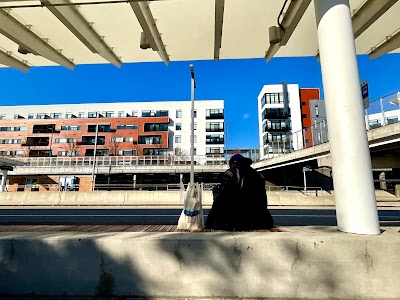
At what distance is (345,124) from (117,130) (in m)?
72.0

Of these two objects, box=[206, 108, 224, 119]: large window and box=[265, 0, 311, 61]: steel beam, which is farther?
box=[206, 108, 224, 119]: large window

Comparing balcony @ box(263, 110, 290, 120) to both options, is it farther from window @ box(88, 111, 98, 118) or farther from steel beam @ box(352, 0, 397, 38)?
steel beam @ box(352, 0, 397, 38)

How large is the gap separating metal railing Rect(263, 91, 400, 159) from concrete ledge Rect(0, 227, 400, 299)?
9476 millimetres

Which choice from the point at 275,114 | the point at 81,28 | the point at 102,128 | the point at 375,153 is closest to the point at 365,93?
the point at 81,28

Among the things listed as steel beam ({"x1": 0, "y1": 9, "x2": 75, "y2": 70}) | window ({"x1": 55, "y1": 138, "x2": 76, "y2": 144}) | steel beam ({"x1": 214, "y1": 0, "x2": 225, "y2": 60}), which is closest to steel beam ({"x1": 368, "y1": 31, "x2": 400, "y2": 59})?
steel beam ({"x1": 214, "y1": 0, "x2": 225, "y2": 60})

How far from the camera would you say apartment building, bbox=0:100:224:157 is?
70125mm

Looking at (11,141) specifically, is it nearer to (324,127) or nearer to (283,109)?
(283,109)

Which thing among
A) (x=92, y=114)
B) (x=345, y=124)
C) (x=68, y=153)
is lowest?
(x=345, y=124)

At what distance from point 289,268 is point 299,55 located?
5.36 m

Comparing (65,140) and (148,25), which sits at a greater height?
(65,140)

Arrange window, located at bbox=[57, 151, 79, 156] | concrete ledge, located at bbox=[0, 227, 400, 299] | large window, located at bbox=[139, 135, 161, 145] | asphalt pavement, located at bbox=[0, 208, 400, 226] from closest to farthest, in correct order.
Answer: concrete ledge, located at bbox=[0, 227, 400, 299]
asphalt pavement, located at bbox=[0, 208, 400, 226]
window, located at bbox=[57, 151, 79, 156]
large window, located at bbox=[139, 135, 161, 145]

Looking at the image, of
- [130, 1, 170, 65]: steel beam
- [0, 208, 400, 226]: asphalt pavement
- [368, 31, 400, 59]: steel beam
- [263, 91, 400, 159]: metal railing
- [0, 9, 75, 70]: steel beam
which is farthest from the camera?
[263, 91, 400, 159]: metal railing

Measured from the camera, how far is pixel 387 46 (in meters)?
5.77

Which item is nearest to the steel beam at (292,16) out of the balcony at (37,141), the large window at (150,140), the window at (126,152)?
the large window at (150,140)
